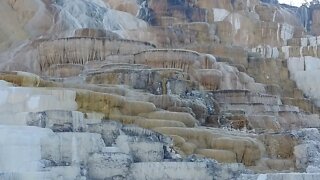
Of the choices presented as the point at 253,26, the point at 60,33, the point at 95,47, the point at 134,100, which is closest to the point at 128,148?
the point at 134,100

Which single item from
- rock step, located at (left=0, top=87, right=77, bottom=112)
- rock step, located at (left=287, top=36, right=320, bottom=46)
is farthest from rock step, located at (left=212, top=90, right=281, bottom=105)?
rock step, located at (left=287, top=36, right=320, bottom=46)

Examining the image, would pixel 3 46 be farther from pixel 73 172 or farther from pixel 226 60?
pixel 73 172

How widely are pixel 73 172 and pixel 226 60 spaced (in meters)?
17.0

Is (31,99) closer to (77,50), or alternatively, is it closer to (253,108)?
(253,108)

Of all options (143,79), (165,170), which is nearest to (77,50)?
(143,79)

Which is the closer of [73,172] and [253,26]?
[73,172]

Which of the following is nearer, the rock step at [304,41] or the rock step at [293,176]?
the rock step at [293,176]

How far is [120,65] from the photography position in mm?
21734

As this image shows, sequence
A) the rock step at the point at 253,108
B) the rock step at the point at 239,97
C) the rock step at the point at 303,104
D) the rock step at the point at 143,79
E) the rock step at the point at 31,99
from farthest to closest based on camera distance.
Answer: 1. the rock step at the point at 303,104
2. the rock step at the point at 239,97
3. the rock step at the point at 253,108
4. the rock step at the point at 143,79
5. the rock step at the point at 31,99

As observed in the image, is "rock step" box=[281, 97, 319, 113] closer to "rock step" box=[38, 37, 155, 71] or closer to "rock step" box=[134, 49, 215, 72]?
"rock step" box=[134, 49, 215, 72]

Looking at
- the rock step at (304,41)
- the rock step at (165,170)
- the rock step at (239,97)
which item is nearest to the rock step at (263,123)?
the rock step at (239,97)

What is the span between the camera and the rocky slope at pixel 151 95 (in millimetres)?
12664

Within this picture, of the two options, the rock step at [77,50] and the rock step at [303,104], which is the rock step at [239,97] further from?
the rock step at [77,50]

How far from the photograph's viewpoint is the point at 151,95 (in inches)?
701
